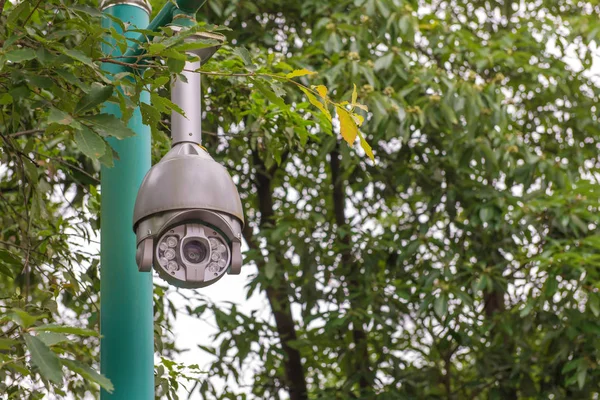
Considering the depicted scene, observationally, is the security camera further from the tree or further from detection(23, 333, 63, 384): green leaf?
the tree

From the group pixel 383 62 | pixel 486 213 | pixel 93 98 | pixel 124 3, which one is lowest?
pixel 93 98

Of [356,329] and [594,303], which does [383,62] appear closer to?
[356,329]

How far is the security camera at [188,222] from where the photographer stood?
2863 millimetres

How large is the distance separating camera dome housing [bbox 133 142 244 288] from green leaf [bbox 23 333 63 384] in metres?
0.52

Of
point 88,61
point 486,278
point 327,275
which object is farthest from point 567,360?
point 88,61

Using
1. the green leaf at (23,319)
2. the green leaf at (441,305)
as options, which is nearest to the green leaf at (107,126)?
the green leaf at (23,319)

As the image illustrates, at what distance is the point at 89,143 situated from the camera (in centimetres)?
286

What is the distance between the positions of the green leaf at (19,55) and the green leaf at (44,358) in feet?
3.01

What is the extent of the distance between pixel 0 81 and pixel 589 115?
19.0 feet

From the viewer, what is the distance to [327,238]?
743 cm

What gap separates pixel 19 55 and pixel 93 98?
0.25 m

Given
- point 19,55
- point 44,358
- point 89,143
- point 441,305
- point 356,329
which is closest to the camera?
point 44,358

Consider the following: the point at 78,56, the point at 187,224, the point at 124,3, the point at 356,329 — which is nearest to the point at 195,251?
the point at 187,224

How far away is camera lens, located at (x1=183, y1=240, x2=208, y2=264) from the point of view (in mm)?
2871
